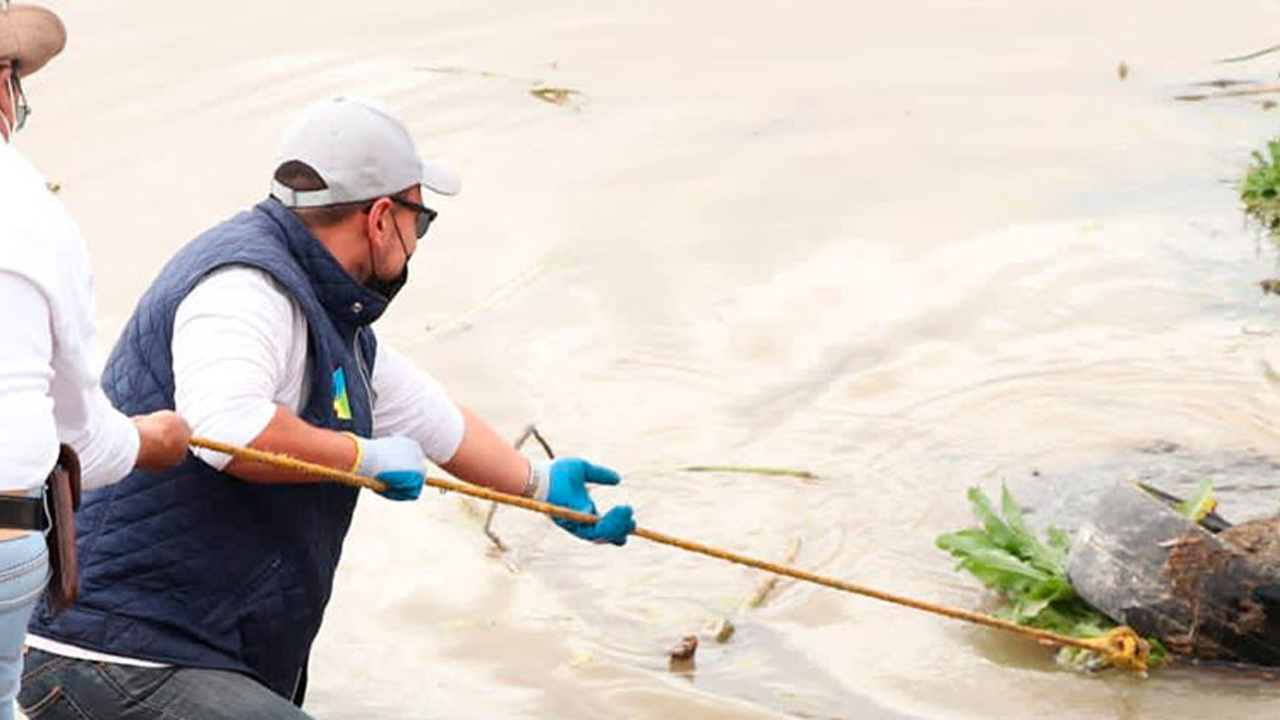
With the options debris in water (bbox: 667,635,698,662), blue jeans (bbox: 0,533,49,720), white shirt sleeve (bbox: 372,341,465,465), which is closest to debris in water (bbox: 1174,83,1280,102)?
debris in water (bbox: 667,635,698,662)

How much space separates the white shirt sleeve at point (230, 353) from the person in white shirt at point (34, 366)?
0.63ft

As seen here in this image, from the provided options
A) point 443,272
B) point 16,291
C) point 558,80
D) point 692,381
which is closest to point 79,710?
point 16,291

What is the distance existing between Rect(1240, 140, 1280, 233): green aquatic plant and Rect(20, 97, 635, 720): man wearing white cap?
5.22 m

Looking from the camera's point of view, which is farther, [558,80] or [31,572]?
[558,80]

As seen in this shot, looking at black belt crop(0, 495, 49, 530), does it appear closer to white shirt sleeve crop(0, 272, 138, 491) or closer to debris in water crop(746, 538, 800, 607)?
white shirt sleeve crop(0, 272, 138, 491)

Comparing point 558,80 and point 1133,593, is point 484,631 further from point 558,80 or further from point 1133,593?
point 558,80

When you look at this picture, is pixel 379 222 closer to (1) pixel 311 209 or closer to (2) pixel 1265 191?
(1) pixel 311 209

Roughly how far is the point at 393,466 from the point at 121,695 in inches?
25.2

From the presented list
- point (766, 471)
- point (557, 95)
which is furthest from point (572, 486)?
point (557, 95)

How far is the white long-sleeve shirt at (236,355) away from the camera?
4.26 metres

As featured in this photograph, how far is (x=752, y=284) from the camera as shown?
360 inches

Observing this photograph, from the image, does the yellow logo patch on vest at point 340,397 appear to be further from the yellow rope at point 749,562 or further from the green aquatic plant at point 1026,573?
the green aquatic plant at point 1026,573

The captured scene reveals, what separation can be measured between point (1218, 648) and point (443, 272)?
13.4 feet

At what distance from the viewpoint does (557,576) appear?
6.93 metres
